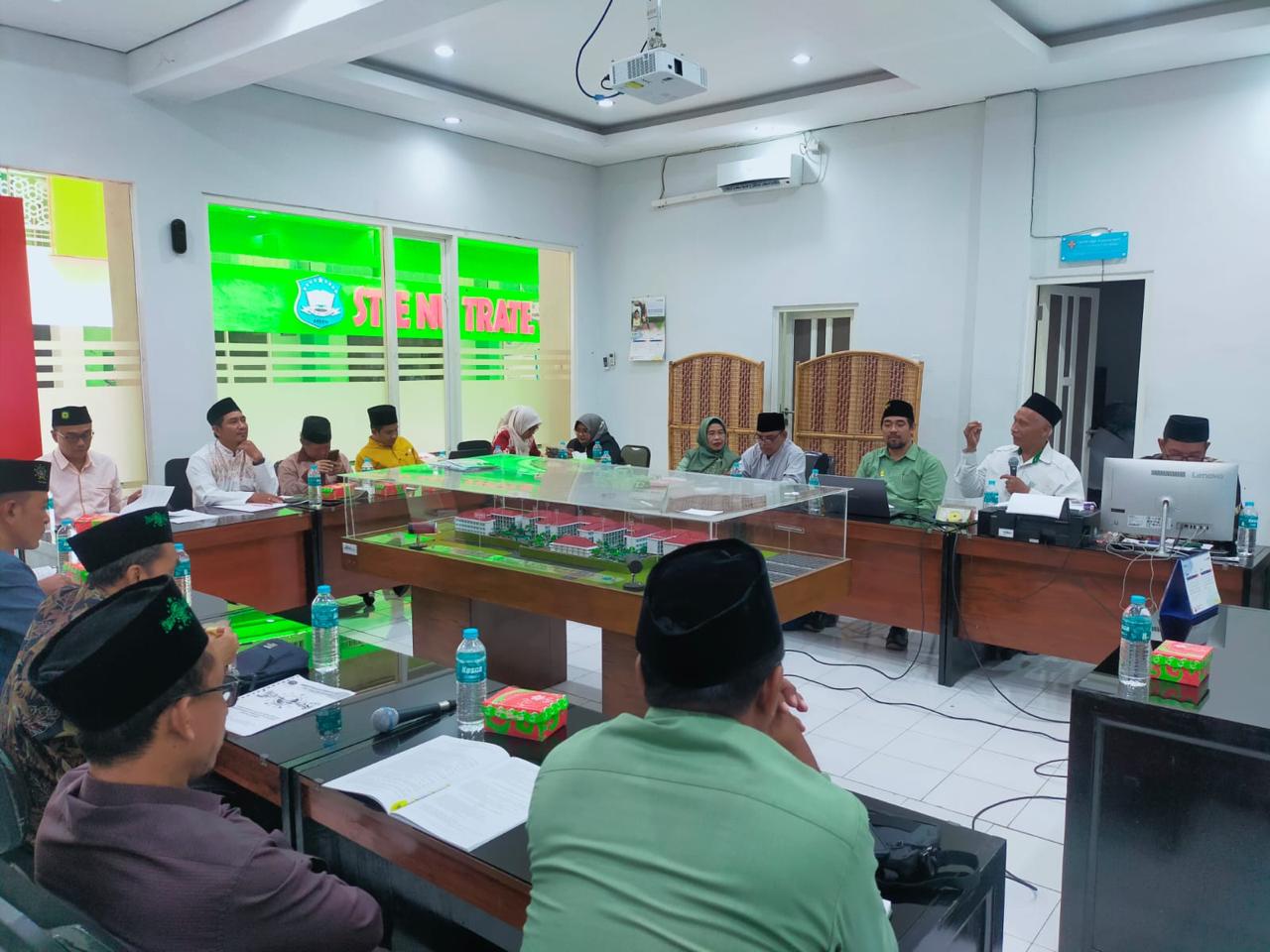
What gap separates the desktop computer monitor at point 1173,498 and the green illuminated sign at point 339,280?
5320 mm

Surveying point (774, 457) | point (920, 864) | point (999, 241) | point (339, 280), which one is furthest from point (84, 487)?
point (999, 241)

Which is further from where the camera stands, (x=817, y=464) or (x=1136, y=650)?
(x=817, y=464)

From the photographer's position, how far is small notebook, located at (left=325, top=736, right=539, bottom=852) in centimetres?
155

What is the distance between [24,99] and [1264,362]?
7.31 meters

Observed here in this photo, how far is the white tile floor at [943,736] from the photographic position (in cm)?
280

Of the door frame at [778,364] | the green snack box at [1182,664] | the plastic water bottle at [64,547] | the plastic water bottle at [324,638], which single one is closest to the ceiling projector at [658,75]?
the plastic water bottle at [324,638]

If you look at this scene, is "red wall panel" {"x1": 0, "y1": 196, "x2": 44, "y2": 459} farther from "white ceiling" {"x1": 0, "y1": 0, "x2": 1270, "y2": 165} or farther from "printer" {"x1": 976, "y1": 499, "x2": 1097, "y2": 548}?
"printer" {"x1": 976, "y1": 499, "x2": 1097, "y2": 548}

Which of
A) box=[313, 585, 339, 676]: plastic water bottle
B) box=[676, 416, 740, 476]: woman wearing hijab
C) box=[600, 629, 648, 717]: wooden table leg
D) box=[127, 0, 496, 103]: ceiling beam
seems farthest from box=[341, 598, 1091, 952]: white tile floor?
box=[127, 0, 496, 103]: ceiling beam

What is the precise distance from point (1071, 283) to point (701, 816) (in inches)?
231

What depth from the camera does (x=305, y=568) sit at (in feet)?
15.5

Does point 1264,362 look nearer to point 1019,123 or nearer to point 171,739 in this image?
point 1019,123

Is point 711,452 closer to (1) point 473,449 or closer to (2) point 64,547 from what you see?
(1) point 473,449

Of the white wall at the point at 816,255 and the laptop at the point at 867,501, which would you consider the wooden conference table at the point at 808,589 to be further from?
the white wall at the point at 816,255

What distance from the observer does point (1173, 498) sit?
3521 mm
